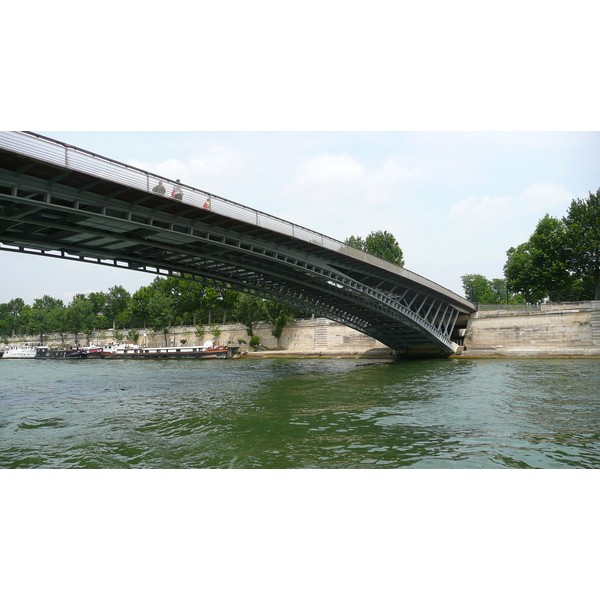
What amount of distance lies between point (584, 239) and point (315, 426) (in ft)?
122

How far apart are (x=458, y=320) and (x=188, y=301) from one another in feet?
156

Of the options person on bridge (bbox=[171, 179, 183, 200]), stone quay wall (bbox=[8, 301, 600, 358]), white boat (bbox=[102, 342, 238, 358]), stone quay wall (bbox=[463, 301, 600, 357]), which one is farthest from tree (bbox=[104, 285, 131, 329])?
person on bridge (bbox=[171, 179, 183, 200])

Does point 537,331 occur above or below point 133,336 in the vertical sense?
below

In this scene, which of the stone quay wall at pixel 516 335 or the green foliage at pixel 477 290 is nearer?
the stone quay wall at pixel 516 335

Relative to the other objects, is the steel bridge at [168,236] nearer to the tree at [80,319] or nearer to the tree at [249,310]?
the tree at [249,310]

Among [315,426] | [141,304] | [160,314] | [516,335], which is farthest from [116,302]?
[315,426]

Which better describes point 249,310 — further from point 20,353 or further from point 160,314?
point 20,353

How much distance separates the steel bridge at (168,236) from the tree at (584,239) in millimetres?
13444

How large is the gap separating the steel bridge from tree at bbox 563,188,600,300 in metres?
13.4

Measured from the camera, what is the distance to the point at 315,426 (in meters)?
11.0

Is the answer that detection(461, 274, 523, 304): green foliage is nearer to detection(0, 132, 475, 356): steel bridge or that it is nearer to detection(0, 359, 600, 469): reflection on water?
detection(0, 132, 475, 356): steel bridge

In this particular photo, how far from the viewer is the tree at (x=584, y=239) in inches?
1475

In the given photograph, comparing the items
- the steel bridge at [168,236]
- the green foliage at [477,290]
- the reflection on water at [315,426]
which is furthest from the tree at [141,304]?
the reflection on water at [315,426]
